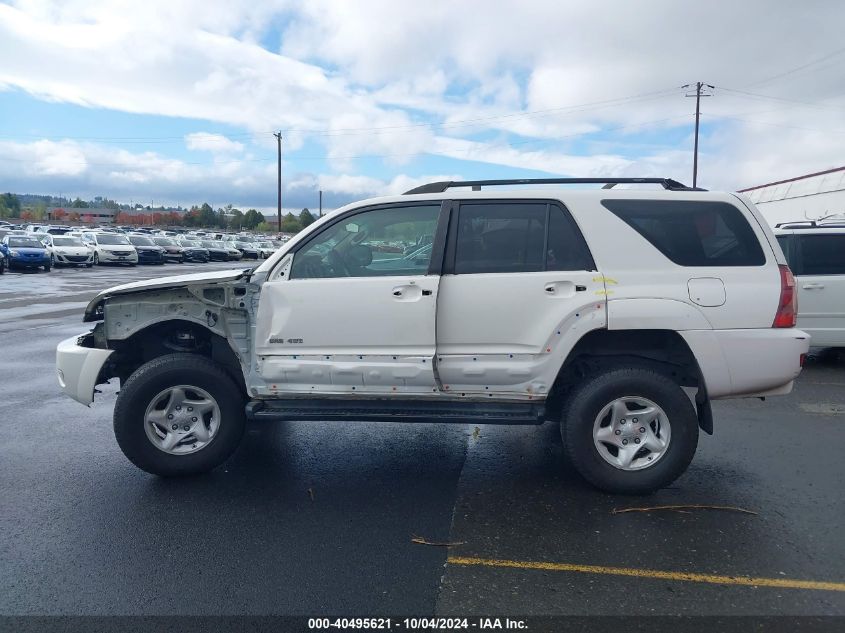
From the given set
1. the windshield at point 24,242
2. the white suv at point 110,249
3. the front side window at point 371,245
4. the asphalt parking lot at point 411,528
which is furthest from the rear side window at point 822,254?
the white suv at point 110,249

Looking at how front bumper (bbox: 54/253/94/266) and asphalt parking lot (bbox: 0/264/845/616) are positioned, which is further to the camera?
front bumper (bbox: 54/253/94/266)

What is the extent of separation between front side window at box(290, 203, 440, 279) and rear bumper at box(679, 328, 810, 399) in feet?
6.02

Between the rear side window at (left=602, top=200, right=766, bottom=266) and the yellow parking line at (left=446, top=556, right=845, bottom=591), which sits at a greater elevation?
the rear side window at (left=602, top=200, right=766, bottom=266)

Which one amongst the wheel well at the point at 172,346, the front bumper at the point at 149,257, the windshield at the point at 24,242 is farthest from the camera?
the front bumper at the point at 149,257

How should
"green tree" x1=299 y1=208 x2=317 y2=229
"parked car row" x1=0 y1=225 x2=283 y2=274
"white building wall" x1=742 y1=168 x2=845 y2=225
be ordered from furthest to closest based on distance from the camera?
"green tree" x1=299 y1=208 x2=317 y2=229
"parked car row" x1=0 y1=225 x2=283 y2=274
"white building wall" x1=742 y1=168 x2=845 y2=225

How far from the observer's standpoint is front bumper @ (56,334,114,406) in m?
4.86

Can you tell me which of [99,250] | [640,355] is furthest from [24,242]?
[640,355]

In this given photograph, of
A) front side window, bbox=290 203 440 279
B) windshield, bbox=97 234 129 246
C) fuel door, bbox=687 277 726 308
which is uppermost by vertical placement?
windshield, bbox=97 234 129 246

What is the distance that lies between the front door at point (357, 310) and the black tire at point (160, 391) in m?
0.34

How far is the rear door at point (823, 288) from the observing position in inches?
336

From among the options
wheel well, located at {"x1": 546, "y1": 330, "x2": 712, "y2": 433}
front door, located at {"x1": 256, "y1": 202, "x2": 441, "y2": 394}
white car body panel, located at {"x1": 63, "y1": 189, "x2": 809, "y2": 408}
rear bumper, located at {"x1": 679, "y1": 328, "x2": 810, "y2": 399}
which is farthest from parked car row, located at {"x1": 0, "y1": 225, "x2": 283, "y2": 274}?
rear bumper, located at {"x1": 679, "y1": 328, "x2": 810, "y2": 399}

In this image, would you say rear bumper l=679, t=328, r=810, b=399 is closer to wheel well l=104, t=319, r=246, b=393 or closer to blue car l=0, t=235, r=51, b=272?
wheel well l=104, t=319, r=246, b=393

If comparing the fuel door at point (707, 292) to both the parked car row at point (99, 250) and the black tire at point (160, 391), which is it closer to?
the black tire at point (160, 391)

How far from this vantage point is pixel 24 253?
95.8ft
